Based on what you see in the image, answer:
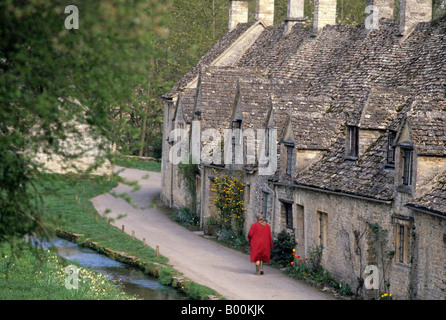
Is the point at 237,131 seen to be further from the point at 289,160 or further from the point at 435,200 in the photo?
the point at 435,200

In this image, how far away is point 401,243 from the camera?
64.4 ft

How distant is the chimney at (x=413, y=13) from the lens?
94.8 feet

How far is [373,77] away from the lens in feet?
90.6

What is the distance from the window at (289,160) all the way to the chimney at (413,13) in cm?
685

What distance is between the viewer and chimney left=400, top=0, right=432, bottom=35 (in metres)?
28.9

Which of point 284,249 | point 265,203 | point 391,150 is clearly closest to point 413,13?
point 265,203

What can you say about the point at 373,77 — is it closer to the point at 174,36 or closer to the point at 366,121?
the point at 366,121

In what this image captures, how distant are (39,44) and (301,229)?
48.3 feet

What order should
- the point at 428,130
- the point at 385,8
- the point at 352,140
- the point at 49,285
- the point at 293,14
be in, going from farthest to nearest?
the point at 293,14 → the point at 385,8 → the point at 352,140 → the point at 49,285 → the point at 428,130

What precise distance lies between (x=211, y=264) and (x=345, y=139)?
242 inches

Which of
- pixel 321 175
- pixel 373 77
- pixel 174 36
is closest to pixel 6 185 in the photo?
pixel 321 175

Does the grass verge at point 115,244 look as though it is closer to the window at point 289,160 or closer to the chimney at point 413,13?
the window at point 289,160

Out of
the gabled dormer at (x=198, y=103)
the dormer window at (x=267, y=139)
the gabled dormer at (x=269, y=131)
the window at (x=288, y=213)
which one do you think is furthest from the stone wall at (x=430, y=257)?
the gabled dormer at (x=198, y=103)
